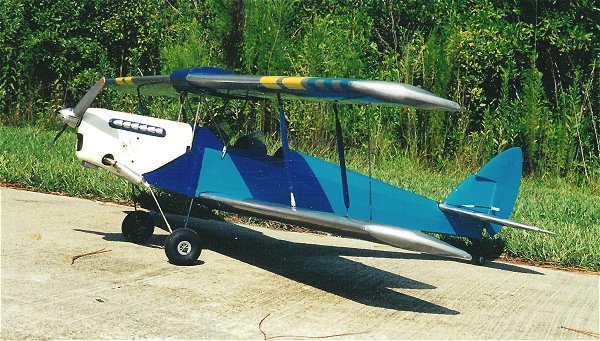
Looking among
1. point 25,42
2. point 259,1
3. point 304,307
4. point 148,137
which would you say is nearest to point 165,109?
point 259,1

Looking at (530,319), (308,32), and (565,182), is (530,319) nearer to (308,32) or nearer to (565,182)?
(565,182)

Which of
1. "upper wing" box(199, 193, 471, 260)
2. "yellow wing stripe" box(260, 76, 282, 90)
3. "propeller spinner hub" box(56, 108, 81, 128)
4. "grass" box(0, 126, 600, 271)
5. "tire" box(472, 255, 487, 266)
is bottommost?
"tire" box(472, 255, 487, 266)

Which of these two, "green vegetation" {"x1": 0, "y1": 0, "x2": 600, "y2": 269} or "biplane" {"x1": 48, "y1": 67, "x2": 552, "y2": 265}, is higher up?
"green vegetation" {"x1": 0, "y1": 0, "x2": 600, "y2": 269}

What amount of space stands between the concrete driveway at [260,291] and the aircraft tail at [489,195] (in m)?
0.49

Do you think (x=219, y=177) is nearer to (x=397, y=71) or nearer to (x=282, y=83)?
(x=282, y=83)

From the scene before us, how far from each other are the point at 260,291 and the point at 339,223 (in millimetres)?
819

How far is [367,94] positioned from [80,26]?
12123 millimetres

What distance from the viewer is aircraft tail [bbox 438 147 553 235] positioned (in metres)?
7.89

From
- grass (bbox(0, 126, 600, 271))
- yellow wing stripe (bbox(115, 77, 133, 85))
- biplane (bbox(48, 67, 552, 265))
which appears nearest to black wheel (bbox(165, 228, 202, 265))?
biplane (bbox(48, 67, 552, 265))

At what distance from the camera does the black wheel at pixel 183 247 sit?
22.2ft

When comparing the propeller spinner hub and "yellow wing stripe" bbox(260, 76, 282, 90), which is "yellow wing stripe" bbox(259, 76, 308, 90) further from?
the propeller spinner hub

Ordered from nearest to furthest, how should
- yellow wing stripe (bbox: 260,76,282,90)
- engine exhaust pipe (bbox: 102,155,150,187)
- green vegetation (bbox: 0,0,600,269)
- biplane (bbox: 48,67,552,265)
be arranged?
1. yellow wing stripe (bbox: 260,76,282,90)
2. biplane (bbox: 48,67,552,265)
3. engine exhaust pipe (bbox: 102,155,150,187)
4. green vegetation (bbox: 0,0,600,269)

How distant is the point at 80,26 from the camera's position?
1627 cm

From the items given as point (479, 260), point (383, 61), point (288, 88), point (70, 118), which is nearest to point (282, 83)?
point (288, 88)
